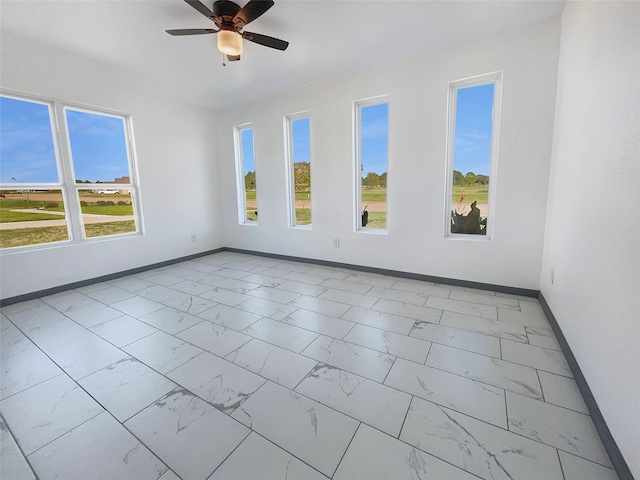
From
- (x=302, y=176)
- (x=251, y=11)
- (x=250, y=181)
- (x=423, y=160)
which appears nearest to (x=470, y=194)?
(x=423, y=160)

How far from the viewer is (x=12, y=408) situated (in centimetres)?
157

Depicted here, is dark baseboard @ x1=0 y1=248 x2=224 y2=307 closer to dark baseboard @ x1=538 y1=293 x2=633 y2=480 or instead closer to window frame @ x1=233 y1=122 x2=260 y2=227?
window frame @ x1=233 y1=122 x2=260 y2=227

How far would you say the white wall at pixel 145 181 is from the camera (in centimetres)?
315

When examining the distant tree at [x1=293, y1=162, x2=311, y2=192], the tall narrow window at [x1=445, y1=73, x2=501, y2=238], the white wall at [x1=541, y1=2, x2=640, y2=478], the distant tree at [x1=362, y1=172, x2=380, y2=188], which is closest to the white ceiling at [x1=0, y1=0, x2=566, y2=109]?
the tall narrow window at [x1=445, y1=73, x2=501, y2=238]

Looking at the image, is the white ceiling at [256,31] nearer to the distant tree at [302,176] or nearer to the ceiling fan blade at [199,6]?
the ceiling fan blade at [199,6]

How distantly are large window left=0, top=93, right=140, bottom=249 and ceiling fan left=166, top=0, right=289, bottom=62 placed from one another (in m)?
2.35

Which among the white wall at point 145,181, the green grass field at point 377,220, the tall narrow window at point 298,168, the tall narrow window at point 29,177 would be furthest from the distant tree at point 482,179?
the tall narrow window at point 29,177

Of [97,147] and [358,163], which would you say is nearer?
[97,147]

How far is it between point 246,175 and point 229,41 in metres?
3.01

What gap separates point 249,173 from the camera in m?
5.22

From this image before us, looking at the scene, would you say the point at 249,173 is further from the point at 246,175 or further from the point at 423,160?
the point at 423,160

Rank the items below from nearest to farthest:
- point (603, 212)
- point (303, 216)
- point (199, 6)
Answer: point (603, 212), point (199, 6), point (303, 216)

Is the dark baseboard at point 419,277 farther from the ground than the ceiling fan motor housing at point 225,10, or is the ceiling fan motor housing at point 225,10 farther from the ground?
the ceiling fan motor housing at point 225,10

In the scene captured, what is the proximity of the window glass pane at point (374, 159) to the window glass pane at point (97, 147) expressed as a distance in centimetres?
364
